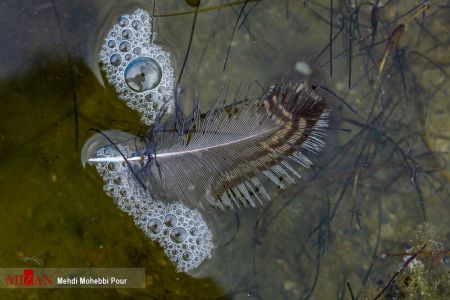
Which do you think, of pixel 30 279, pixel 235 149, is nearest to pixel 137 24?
pixel 235 149

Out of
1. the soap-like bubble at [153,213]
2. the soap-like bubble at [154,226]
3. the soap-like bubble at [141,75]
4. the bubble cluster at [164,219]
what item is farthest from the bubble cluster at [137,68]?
the soap-like bubble at [154,226]

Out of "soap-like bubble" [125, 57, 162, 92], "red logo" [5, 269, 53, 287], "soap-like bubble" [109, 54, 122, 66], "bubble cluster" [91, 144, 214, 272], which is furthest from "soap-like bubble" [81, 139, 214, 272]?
"red logo" [5, 269, 53, 287]

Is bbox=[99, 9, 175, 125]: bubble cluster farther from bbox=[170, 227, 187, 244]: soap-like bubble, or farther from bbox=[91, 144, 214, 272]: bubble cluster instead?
bbox=[170, 227, 187, 244]: soap-like bubble

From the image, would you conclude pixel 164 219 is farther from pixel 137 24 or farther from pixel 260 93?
pixel 137 24

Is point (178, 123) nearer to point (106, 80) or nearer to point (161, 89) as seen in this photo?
point (161, 89)

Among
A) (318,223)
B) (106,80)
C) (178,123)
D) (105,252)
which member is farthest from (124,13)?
(318,223)

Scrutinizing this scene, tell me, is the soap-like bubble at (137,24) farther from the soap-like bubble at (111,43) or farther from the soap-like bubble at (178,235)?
the soap-like bubble at (178,235)
